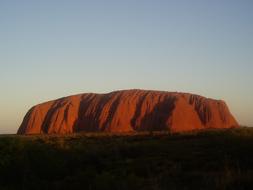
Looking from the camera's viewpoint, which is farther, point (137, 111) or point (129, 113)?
point (137, 111)

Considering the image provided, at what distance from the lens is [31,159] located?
50.1ft

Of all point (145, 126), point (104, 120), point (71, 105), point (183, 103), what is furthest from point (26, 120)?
point (183, 103)

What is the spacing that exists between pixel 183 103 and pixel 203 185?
55928mm

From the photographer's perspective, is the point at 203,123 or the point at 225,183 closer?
the point at 225,183

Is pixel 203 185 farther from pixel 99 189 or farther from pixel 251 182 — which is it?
pixel 99 189

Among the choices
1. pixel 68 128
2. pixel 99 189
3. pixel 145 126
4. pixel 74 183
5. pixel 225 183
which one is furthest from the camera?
pixel 68 128

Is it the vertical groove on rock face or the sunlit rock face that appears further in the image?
the vertical groove on rock face

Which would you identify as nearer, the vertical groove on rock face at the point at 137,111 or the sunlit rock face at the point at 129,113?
the sunlit rock face at the point at 129,113

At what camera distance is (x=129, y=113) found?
68.4 metres

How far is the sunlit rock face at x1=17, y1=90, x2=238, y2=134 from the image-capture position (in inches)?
2576

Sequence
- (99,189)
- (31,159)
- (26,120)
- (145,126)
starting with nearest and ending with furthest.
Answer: (99,189)
(31,159)
(145,126)
(26,120)

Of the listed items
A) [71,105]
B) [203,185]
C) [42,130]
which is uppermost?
[203,185]

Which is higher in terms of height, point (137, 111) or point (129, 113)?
point (137, 111)

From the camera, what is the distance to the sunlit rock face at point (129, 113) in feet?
215
